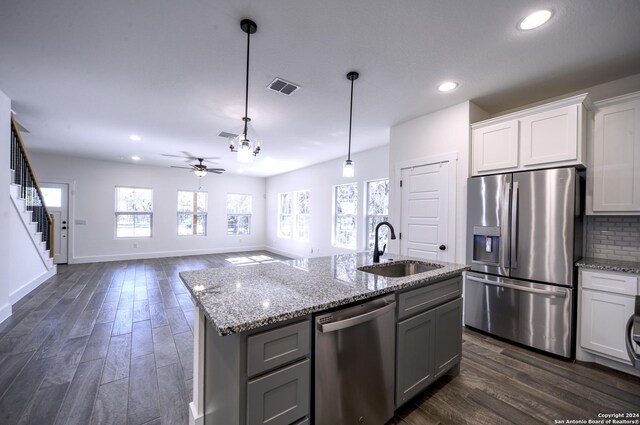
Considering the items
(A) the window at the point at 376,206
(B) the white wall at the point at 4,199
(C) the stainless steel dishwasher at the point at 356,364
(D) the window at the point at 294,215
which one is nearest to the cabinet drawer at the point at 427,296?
(C) the stainless steel dishwasher at the point at 356,364

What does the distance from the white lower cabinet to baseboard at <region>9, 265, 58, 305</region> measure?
678 cm

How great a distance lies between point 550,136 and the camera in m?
2.49

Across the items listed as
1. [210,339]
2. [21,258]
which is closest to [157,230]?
[21,258]

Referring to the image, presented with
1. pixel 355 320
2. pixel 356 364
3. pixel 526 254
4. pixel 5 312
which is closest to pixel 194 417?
pixel 356 364

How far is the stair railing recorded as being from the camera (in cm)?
398

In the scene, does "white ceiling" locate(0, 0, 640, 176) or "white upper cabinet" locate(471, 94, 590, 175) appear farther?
"white upper cabinet" locate(471, 94, 590, 175)

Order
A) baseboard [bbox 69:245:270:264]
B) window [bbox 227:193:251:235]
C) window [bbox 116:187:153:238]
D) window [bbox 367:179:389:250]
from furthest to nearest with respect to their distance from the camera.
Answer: window [bbox 227:193:251:235] < window [bbox 116:187:153:238] < baseboard [bbox 69:245:270:264] < window [bbox 367:179:389:250]

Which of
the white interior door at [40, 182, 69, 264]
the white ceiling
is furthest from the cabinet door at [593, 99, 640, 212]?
the white interior door at [40, 182, 69, 264]

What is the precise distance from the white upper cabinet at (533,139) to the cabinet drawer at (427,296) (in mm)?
1525

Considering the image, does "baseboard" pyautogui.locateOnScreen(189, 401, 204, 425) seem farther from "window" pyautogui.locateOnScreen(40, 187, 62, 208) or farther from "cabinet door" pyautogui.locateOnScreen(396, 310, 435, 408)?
"window" pyautogui.locateOnScreen(40, 187, 62, 208)

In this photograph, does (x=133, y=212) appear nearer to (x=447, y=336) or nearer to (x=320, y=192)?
(x=320, y=192)

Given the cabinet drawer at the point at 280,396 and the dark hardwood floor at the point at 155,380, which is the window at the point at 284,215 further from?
the cabinet drawer at the point at 280,396

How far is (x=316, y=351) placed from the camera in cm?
124

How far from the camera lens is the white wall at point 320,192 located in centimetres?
537
